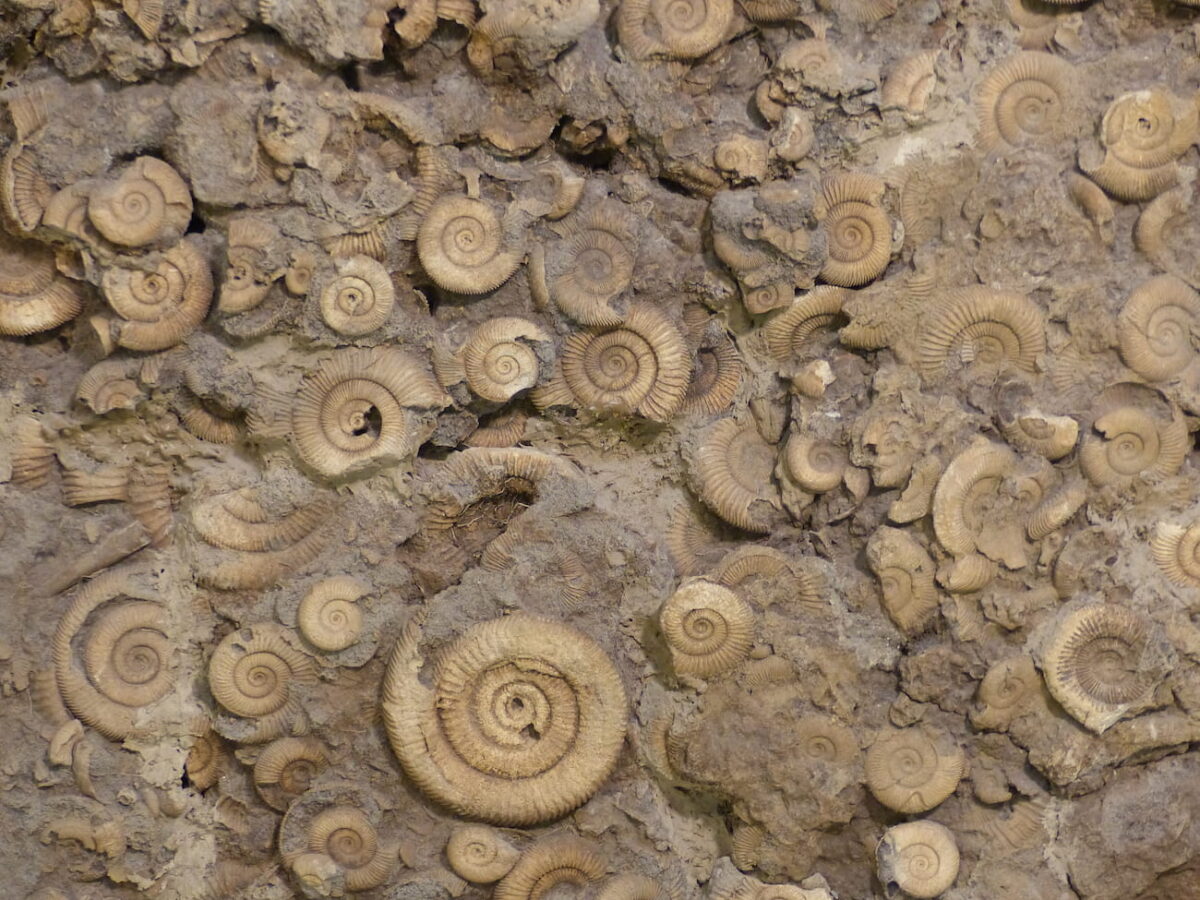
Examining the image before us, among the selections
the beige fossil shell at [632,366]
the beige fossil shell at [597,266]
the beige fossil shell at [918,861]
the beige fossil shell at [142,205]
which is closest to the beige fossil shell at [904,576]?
the beige fossil shell at [918,861]

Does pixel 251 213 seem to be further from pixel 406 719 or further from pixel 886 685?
pixel 886 685

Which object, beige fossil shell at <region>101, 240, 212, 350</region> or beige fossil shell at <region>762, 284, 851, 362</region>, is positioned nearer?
beige fossil shell at <region>101, 240, 212, 350</region>

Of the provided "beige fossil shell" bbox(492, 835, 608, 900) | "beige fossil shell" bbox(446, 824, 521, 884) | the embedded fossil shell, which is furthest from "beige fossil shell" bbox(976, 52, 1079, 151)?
"beige fossil shell" bbox(446, 824, 521, 884)

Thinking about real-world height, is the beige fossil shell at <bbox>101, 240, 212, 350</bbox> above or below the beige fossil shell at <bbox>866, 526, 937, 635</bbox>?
above

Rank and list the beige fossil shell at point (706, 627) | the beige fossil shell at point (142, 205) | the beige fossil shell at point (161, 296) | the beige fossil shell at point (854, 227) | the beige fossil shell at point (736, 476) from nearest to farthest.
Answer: the beige fossil shell at point (142, 205) → the beige fossil shell at point (161, 296) → the beige fossil shell at point (706, 627) → the beige fossil shell at point (854, 227) → the beige fossil shell at point (736, 476)

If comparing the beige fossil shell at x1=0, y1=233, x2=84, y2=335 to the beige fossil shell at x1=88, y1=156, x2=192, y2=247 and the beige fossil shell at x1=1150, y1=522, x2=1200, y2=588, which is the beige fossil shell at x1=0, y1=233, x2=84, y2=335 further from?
the beige fossil shell at x1=1150, y1=522, x2=1200, y2=588

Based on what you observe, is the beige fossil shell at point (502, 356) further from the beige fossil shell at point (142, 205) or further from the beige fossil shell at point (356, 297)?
Answer: the beige fossil shell at point (142, 205)
